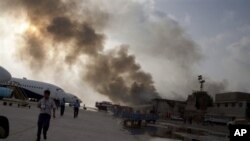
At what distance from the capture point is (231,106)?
110688 mm

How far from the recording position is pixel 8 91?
56.0 meters

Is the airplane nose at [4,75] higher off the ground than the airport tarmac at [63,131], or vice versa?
Answer: the airplane nose at [4,75]

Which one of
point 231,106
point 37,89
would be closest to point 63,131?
point 37,89

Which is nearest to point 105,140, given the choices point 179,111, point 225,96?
point 225,96

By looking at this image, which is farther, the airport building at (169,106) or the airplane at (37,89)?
the airport building at (169,106)

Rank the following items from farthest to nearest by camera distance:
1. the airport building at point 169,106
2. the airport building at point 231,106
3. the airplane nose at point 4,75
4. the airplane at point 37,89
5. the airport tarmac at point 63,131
Result: the airport building at point 169,106 → the airport building at point 231,106 → the airplane at point 37,89 → the airplane nose at point 4,75 → the airport tarmac at point 63,131

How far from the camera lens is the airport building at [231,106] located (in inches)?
3979

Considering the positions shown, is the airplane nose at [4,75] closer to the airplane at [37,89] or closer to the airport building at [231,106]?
the airplane at [37,89]

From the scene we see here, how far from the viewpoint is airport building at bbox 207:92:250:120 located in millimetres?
101062

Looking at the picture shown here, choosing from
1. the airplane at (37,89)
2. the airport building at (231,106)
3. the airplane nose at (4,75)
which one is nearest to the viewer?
the airplane nose at (4,75)

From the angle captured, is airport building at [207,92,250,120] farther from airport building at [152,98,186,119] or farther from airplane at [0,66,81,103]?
airplane at [0,66,81,103]

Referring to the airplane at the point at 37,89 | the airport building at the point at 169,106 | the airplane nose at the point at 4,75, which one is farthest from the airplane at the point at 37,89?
the airport building at the point at 169,106

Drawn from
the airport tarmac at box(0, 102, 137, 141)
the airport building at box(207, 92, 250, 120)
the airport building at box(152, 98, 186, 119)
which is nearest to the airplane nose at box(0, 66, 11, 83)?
the airport tarmac at box(0, 102, 137, 141)

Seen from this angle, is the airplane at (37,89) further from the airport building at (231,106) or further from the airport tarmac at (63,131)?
the airport tarmac at (63,131)
